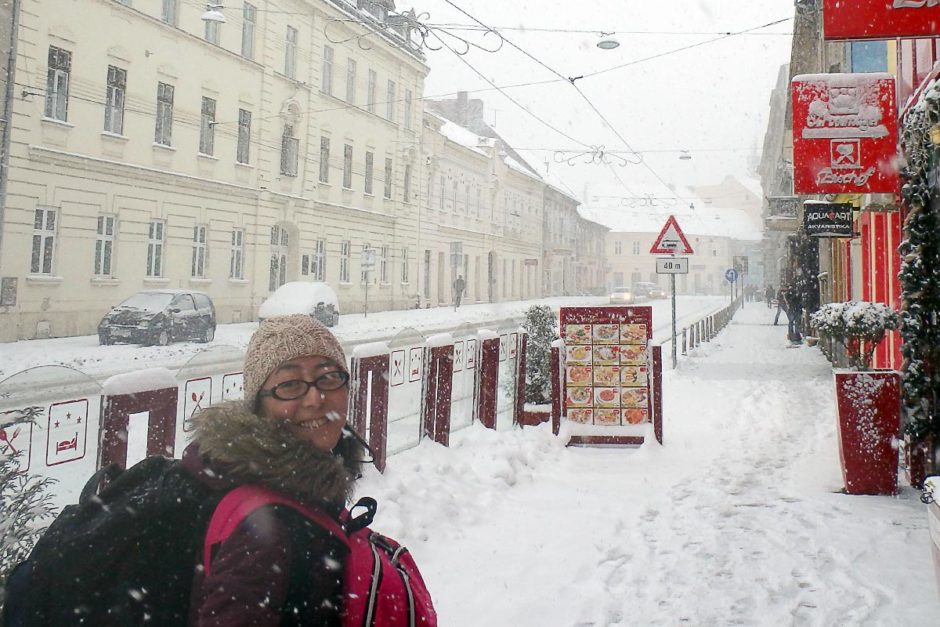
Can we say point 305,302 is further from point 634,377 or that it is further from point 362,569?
point 362,569

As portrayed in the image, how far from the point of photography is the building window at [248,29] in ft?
77.6

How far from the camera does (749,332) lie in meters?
24.9

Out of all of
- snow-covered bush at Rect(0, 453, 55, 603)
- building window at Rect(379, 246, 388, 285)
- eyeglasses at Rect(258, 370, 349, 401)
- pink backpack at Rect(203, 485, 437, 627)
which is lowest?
snow-covered bush at Rect(0, 453, 55, 603)

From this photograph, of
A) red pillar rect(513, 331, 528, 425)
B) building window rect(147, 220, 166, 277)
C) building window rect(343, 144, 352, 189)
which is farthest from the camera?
building window rect(343, 144, 352, 189)

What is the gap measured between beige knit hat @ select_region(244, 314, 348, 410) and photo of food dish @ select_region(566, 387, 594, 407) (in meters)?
5.88

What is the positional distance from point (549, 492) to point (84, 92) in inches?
683

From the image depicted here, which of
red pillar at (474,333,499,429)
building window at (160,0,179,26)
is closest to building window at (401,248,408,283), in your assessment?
building window at (160,0,179,26)

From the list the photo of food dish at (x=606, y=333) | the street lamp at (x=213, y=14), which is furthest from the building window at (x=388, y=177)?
the photo of food dish at (x=606, y=333)

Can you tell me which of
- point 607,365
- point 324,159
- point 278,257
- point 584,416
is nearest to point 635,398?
point 607,365

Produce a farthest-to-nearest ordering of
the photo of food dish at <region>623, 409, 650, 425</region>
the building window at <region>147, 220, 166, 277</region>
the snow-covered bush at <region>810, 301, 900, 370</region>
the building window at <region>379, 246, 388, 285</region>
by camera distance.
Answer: the building window at <region>379, 246, 388, 285</region>
the building window at <region>147, 220, 166, 277</region>
the photo of food dish at <region>623, 409, 650, 425</region>
the snow-covered bush at <region>810, 301, 900, 370</region>

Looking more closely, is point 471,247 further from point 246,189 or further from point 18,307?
point 18,307

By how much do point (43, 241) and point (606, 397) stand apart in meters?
15.5

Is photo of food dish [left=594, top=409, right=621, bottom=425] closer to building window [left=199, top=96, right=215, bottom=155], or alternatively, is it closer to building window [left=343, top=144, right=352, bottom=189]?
building window [left=199, top=96, right=215, bottom=155]

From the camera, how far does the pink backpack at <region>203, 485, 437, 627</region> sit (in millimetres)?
1260
